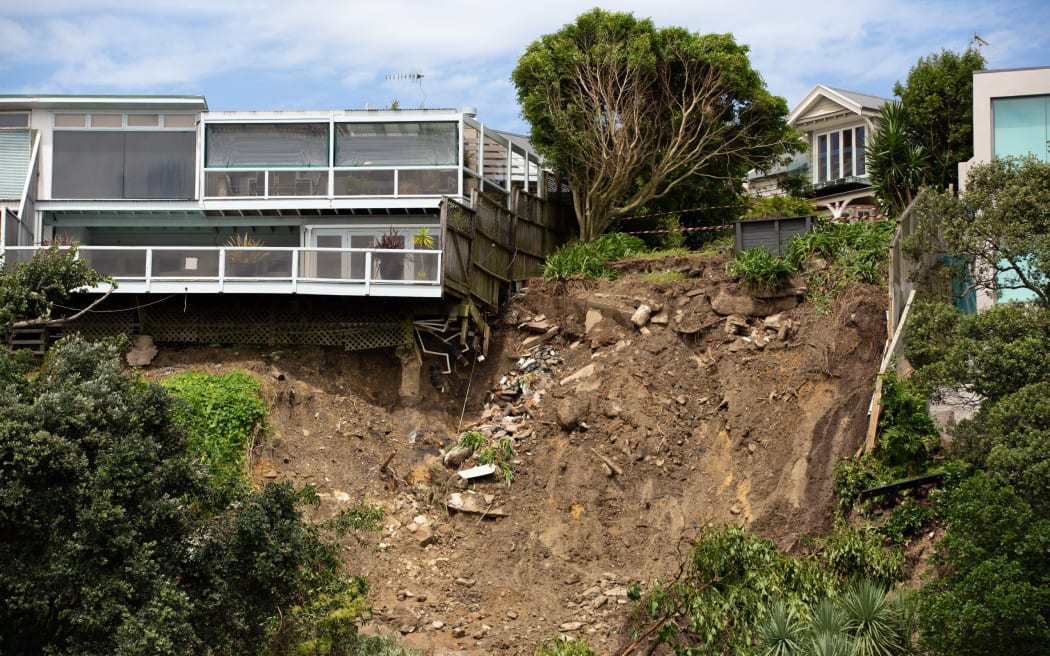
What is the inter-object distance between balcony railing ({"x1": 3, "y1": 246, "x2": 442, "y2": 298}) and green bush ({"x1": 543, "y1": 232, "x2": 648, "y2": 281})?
148 inches

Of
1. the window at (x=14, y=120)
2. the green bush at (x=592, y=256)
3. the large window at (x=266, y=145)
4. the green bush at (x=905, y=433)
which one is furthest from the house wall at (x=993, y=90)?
the window at (x=14, y=120)

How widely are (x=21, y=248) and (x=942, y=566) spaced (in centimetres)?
1847

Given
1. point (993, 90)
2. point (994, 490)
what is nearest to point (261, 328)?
point (994, 490)

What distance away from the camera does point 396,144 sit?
26766mm

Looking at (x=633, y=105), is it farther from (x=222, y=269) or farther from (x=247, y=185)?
(x=222, y=269)

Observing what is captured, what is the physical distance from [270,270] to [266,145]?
3716mm

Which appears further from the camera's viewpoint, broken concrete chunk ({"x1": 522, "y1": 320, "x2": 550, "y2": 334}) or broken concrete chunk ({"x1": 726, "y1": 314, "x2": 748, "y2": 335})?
broken concrete chunk ({"x1": 522, "y1": 320, "x2": 550, "y2": 334})

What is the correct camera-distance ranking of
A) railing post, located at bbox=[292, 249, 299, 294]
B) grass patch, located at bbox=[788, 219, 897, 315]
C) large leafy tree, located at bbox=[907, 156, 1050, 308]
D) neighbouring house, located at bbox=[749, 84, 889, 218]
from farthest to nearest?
neighbouring house, located at bbox=[749, 84, 889, 218] < railing post, located at bbox=[292, 249, 299, 294] < grass patch, located at bbox=[788, 219, 897, 315] < large leafy tree, located at bbox=[907, 156, 1050, 308]

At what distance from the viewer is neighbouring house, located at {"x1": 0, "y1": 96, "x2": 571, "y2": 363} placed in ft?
85.5

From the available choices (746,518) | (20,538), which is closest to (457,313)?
(746,518)

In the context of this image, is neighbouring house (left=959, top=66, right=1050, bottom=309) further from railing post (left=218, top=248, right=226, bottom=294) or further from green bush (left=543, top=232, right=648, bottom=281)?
railing post (left=218, top=248, right=226, bottom=294)

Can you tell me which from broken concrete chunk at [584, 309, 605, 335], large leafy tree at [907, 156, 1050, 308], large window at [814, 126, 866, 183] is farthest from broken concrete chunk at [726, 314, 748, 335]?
large window at [814, 126, 866, 183]

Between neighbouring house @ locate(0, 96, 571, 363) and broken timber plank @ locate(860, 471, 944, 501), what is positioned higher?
neighbouring house @ locate(0, 96, 571, 363)

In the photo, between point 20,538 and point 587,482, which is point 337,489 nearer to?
point 587,482
